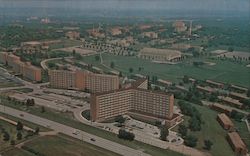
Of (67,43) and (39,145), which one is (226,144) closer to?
(39,145)

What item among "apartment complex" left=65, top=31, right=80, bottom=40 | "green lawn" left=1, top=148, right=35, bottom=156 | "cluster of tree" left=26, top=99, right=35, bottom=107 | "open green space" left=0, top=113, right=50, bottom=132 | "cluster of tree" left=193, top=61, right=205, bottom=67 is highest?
"apartment complex" left=65, top=31, right=80, bottom=40

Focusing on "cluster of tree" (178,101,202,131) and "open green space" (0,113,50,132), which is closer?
"open green space" (0,113,50,132)

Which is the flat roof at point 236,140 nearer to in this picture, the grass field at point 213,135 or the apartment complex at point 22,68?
the grass field at point 213,135

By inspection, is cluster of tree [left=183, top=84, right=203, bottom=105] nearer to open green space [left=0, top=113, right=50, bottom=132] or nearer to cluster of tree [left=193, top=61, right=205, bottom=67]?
cluster of tree [left=193, top=61, right=205, bottom=67]

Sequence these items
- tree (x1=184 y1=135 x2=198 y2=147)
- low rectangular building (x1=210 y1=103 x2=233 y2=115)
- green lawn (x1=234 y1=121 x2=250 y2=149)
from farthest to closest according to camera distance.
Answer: low rectangular building (x1=210 y1=103 x2=233 y2=115), green lawn (x1=234 y1=121 x2=250 y2=149), tree (x1=184 y1=135 x2=198 y2=147)

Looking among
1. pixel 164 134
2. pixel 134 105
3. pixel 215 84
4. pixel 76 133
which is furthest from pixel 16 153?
pixel 215 84

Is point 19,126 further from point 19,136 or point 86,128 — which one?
point 86,128

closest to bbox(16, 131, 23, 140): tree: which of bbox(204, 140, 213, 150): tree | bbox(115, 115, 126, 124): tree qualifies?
bbox(115, 115, 126, 124): tree

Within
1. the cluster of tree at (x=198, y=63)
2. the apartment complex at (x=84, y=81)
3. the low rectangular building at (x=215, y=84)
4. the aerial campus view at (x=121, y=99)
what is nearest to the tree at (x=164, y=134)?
the aerial campus view at (x=121, y=99)
